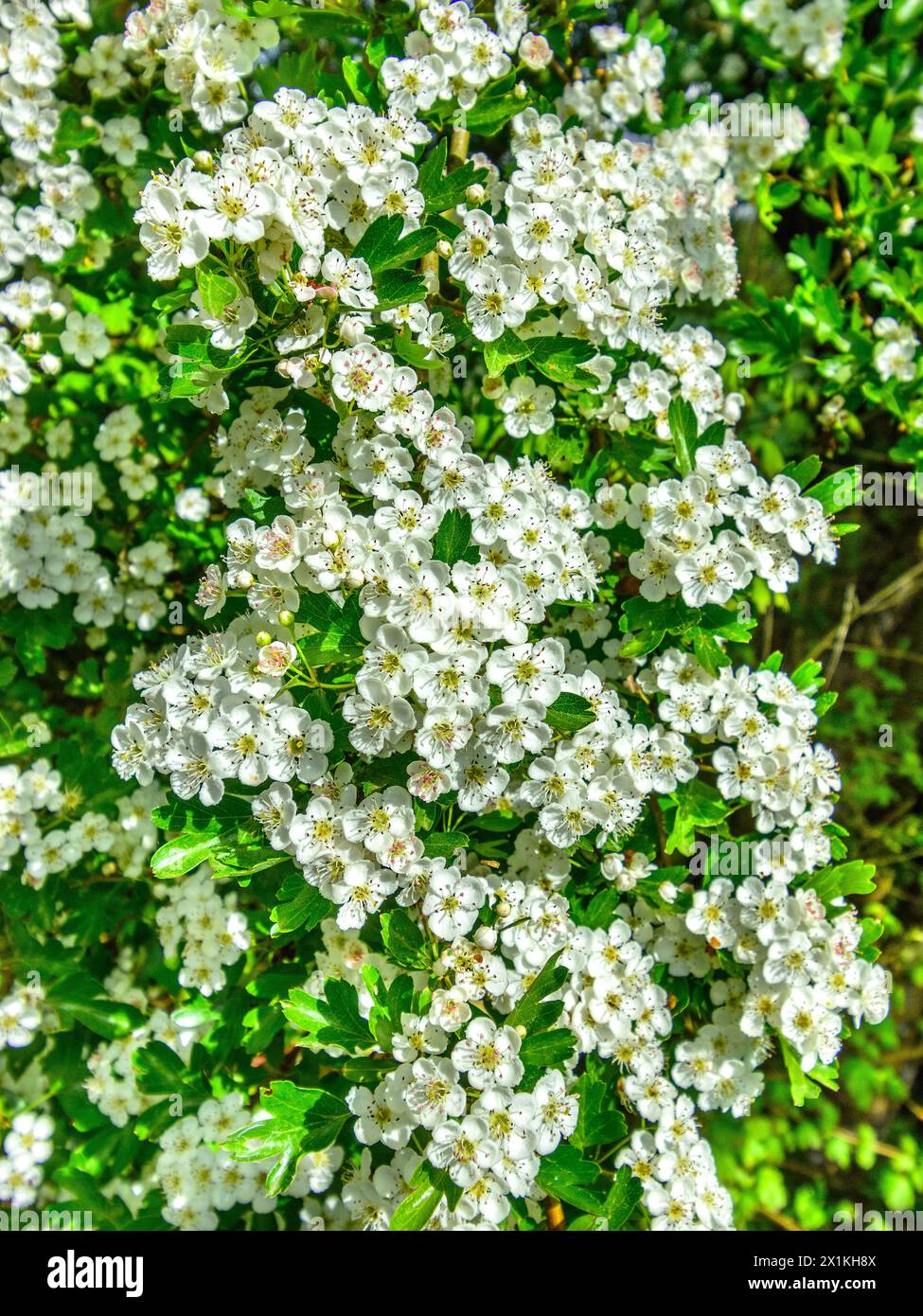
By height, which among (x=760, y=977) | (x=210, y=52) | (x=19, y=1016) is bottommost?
(x=19, y=1016)

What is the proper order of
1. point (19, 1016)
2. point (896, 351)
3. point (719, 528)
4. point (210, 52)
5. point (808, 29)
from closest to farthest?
point (210, 52) < point (719, 528) < point (19, 1016) < point (896, 351) < point (808, 29)

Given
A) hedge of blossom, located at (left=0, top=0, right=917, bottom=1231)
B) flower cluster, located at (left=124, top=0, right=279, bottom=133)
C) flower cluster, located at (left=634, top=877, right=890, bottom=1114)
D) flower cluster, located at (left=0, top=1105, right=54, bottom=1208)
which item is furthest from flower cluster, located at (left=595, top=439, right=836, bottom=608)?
flower cluster, located at (left=0, top=1105, right=54, bottom=1208)

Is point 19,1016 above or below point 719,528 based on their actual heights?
below

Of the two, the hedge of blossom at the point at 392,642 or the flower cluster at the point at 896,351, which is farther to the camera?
the flower cluster at the point at 896,351

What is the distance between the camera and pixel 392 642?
5.44 ft

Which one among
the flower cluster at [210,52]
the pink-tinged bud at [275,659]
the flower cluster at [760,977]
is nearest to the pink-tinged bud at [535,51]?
the flower cluster at [210,52]

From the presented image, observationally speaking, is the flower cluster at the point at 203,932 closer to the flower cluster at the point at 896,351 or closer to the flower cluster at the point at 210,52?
the flower cluster at the point at 210,52

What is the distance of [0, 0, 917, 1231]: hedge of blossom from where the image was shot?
5.72 feet

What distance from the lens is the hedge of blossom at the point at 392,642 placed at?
5.72 feet

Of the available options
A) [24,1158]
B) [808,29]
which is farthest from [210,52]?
[24,1158]

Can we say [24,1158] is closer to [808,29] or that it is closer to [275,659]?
[275,659]

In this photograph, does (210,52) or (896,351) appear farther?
(896,351)

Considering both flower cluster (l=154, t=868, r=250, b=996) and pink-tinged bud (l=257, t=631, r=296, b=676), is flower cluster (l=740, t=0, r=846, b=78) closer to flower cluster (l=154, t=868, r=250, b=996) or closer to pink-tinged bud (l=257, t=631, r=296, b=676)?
pink-tinged bud (l=257, t=631, r=296, b=676)

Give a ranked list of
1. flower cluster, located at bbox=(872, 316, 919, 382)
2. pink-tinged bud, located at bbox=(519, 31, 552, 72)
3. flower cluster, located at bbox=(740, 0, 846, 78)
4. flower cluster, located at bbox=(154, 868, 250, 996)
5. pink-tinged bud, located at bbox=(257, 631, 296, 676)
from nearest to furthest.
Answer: pink-tinged bud, located at bbox=(257, 631, 296, 676) < pink-tinged bud, located at bbox=(519, 31, 552, 72) < flower cluster, located at bbox=(154, 868, 250, 996) < flower cluster, located at bbox=(872, 316, 919, 382) < flower cluster, located at bbox=(740, 0, 846, 78)
